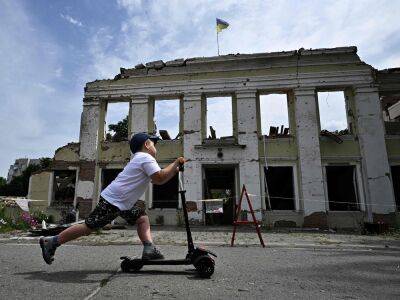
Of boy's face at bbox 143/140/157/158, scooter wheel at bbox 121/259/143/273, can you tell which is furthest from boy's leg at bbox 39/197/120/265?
boy's face at bbox 143/140/157/158

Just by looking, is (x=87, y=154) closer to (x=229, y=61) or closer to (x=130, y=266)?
(x=229, y=61)

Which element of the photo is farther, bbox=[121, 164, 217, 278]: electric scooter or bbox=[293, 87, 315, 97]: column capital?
bbox=[293, 87, 315, 97]: column capital

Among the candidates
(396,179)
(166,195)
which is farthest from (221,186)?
(396,179)

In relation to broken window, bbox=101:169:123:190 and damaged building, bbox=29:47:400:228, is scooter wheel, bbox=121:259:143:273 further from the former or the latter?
broken window, bbox=101:169:123:190

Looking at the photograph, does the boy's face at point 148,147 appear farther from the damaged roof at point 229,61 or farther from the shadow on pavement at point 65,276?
the damaged roof at point 229,61

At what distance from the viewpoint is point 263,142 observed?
14.2m

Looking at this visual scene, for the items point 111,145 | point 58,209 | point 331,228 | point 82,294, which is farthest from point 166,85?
point 82,294

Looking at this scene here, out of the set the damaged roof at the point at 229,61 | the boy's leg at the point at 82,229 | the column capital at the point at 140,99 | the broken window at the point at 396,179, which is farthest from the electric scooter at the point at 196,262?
the broken window at the point at 396,179

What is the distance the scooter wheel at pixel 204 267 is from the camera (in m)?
3.12

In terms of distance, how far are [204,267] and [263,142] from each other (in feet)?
37.6

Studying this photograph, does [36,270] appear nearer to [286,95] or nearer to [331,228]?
[331,228]

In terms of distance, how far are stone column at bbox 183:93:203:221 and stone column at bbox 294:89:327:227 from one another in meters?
4.35

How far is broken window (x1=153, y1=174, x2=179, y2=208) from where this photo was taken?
47.1 ft

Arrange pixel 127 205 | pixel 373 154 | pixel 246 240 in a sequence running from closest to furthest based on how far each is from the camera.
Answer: pixel 127 205 < pixel 246 240 < pixel 373 154
